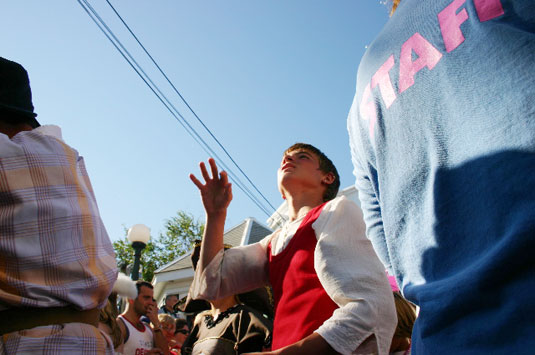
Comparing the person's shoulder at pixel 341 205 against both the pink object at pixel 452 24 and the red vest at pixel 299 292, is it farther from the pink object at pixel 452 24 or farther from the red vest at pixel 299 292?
the pink object at pixel 452 24

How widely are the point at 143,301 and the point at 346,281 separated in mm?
4704

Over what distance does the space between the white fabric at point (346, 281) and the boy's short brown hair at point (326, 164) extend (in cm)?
55

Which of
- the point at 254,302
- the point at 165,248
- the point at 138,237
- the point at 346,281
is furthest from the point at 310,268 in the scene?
the point at 165,248

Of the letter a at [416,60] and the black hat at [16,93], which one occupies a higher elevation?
the black hat at [16,93]

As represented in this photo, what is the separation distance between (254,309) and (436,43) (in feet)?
8.91

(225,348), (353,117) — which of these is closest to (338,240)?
→ (353,117)

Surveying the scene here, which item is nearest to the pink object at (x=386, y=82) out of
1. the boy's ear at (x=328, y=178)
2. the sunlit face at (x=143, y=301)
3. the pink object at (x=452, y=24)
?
the pink object at (x=452, y=24)

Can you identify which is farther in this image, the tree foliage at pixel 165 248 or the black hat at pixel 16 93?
the tree foliage at pixel 165 248

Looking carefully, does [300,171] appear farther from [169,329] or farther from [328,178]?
[169,329]

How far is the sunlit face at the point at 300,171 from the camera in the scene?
266 centimetres

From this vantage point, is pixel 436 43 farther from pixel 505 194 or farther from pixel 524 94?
pixel 505 194

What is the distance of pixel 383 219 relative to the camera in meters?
1.13

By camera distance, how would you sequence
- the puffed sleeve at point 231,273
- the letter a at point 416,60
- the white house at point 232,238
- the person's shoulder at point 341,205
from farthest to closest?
the white house at point 232,238 < the puffed sleeve at point 231,273 < the person's shoulder at point 341,205 < the letter a at point 416,60

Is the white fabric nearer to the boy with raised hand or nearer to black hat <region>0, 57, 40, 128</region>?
the boy with raised hand
